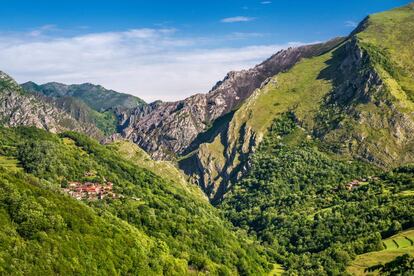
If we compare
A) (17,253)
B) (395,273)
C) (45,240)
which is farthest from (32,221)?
(395,273)

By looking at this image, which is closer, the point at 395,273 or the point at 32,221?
the point at 395,273

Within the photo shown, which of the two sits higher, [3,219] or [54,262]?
[3,219]

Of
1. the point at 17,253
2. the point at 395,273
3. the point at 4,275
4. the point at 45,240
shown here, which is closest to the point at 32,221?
the point at 45,240

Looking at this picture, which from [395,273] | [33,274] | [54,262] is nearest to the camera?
[395,273]

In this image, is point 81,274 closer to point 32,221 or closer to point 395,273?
point 32,221

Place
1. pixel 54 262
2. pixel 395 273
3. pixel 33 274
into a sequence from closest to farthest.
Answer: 1. pixel 395 273
2. pixel 33 274
3. pixel 54 262

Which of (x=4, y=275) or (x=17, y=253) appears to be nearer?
(x=4, y=275)

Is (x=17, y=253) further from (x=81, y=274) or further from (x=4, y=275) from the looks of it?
(x=81, y=274)
